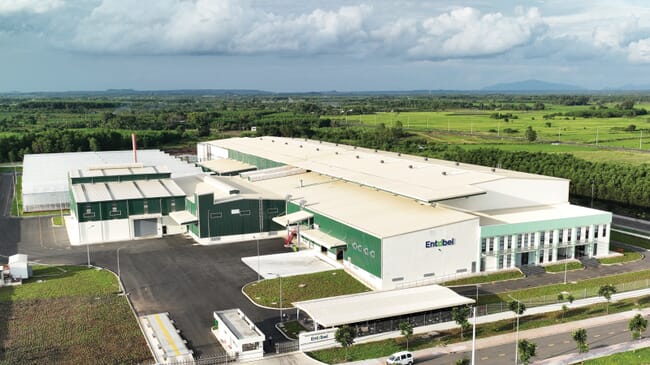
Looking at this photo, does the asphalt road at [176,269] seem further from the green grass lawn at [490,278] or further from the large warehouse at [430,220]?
the green grass lawn at [490,278]

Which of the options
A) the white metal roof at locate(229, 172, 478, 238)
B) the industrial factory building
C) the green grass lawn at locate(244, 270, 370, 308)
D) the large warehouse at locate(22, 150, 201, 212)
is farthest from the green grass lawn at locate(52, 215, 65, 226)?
the green grass lawn at locate(244, 270, 370, 308)

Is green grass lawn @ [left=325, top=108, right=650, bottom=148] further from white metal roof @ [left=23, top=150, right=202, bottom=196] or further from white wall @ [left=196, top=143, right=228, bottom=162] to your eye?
white metal roof @ [left=23, top=150, right=202, bottom=196]

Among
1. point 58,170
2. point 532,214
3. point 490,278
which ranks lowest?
point 490,278

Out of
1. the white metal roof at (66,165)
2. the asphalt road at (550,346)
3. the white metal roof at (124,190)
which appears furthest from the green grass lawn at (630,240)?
the white metal roof at (66,165)

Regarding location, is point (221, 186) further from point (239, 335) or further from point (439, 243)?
point (239, 335)

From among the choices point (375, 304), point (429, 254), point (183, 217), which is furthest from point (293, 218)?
point (375, 304)

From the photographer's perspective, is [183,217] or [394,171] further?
[394,171]

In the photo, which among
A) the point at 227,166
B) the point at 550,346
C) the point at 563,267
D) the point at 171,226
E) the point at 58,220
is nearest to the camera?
the point at 550,346
